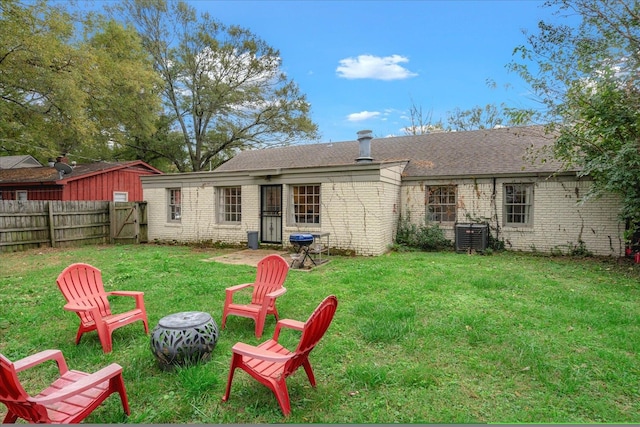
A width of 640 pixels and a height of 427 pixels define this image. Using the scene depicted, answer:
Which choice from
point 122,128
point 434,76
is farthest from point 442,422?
point 122,128

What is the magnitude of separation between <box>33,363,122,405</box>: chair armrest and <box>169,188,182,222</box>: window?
11547 mm

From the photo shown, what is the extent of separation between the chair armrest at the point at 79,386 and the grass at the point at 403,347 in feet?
1.44

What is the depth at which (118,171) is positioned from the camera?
61.7ft

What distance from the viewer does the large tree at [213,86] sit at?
24781mm

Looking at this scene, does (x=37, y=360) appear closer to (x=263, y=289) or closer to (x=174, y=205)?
(x=263, y=289)

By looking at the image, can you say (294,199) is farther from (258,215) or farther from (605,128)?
(605,128)

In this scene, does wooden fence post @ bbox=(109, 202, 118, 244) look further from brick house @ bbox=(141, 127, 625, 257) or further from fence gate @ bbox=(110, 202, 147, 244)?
brick house @ bbox=(141, 127, 625, 257)

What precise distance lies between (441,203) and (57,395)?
11.4 m

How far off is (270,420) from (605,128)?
30.2 ft

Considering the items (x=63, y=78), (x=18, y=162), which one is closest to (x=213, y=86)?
(x=63, y=78)

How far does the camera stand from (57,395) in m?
2.20

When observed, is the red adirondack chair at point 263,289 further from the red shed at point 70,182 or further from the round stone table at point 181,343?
the red shed at point 70,182

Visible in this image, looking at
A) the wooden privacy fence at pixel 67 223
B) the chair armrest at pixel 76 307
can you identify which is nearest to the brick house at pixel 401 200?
the wooden privacy fence at pixel 67 223

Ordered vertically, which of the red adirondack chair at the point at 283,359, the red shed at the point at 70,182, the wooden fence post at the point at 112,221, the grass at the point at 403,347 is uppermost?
the red shed at the point at 70,182
